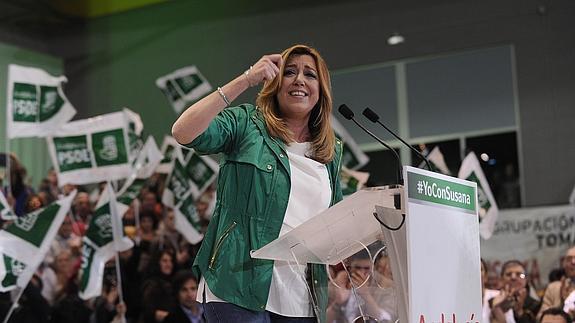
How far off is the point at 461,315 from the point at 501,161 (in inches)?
222

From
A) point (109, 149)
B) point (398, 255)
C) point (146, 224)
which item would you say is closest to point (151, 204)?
point (146, 224)

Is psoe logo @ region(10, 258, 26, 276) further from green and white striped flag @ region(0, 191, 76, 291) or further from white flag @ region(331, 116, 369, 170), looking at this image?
white flag @ region(331, 116, 369, 170)

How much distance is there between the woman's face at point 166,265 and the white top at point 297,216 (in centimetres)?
457

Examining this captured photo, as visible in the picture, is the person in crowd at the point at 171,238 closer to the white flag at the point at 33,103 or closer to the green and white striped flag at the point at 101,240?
the green and white striped flag at the point at 101,240

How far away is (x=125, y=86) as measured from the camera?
10.1 meters

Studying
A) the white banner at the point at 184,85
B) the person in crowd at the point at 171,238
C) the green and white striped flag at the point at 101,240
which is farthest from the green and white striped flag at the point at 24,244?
the white banner at the point at 184,85

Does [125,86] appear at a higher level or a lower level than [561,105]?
higher

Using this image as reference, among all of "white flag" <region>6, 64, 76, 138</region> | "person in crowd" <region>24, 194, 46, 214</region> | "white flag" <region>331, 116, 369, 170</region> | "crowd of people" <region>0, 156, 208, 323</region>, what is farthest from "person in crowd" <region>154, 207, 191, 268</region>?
"white flag" <region>331, 116, 369, 170</region>

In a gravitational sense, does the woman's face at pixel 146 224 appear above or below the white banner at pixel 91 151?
below

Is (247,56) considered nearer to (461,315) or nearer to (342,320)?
(342,320)

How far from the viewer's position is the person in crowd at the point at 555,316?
5684mm

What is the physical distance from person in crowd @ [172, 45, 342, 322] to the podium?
9cm

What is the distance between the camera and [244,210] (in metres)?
2.50

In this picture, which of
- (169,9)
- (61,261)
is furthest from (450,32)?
(61,261)
